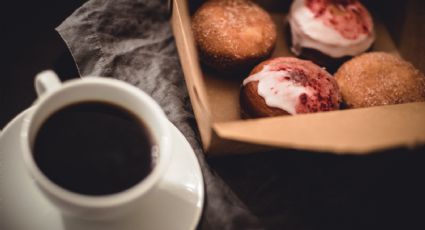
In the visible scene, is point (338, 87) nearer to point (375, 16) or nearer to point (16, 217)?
point (375, 16)

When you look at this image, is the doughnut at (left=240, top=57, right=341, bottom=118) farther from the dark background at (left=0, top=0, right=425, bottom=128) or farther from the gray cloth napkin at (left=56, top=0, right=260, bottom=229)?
the dark background at (left=0, top=0, right=425, bottom=128)

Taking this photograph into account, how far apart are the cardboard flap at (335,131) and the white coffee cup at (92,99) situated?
0.33ft

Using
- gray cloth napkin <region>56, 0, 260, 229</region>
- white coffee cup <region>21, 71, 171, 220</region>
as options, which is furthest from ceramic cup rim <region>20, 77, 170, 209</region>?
Answer: gray cloth napkin <region>56, 0, 260, 229</region>

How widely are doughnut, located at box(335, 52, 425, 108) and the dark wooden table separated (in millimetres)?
127

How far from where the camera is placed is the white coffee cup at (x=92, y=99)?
56cm

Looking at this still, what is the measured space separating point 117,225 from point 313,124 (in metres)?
0.36

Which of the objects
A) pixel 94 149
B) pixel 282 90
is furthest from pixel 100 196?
pixel 282 90

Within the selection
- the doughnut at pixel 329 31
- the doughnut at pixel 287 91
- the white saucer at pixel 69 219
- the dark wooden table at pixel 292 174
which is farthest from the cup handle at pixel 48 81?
the doughnut at pixel 329 31

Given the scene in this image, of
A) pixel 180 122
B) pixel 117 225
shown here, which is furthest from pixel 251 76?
pixel 117 225

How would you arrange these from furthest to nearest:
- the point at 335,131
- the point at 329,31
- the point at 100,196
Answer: the point at 329,31 < the point at 335,131 < the point at 100,196

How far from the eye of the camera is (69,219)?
0.69m

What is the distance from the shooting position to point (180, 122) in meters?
0.92

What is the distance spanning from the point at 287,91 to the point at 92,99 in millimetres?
431

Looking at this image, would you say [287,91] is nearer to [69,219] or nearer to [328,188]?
[328,188]
